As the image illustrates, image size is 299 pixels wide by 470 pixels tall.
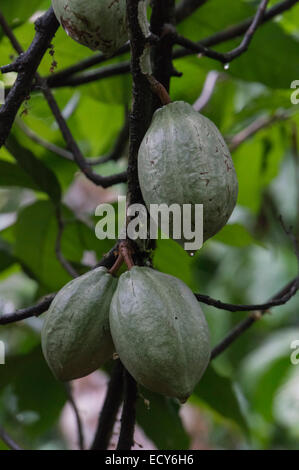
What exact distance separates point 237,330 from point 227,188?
57 centimetres

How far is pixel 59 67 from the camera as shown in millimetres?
1239

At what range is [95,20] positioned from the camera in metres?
0.56

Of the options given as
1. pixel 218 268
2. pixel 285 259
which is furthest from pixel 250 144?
pixel 218 268

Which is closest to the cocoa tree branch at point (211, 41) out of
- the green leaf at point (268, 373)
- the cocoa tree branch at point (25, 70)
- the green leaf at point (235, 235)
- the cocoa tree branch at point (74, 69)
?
the cocoa tree branch at point (74, 69)

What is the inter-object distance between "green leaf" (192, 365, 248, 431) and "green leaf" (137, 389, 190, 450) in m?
0.06

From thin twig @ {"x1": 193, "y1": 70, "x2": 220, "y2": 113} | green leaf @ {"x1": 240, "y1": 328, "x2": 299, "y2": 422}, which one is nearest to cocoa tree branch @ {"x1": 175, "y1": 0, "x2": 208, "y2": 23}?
thin twig @ {"x1": 193, "y1": 70, "x2": 220, "y2": 113}

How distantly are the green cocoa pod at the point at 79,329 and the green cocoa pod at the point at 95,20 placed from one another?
22cm

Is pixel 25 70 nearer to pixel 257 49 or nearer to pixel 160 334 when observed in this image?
pixel 160 334

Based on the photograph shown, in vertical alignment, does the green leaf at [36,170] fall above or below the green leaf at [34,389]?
above

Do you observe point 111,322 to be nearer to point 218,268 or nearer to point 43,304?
point 43,304

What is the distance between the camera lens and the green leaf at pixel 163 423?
1094 mm

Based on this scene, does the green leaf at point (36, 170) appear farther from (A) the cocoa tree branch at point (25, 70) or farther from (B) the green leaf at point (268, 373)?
(B) the green leaf at point (268, 373)
